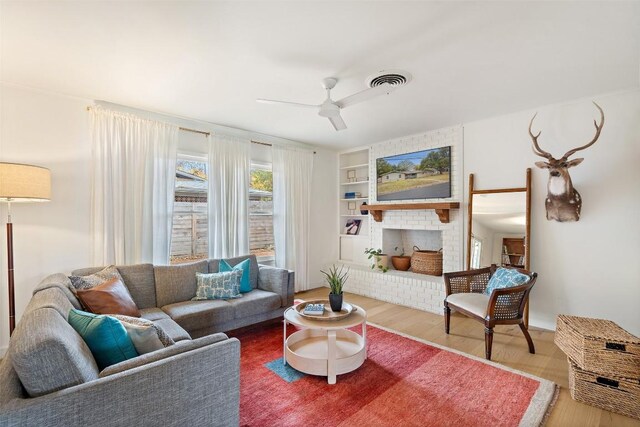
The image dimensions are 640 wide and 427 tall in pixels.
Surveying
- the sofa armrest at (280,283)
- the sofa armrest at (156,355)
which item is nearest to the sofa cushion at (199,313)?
the sofa armrest at (280,283)

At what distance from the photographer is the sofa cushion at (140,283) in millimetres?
2920

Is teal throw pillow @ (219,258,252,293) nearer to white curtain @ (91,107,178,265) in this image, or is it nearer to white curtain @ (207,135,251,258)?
white curtain @ (207,135,251,258)

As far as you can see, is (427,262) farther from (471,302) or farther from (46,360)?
(46,360)

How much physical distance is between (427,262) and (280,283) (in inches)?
87.0

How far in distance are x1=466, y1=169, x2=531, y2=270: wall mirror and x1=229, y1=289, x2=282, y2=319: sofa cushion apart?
2.50 metres

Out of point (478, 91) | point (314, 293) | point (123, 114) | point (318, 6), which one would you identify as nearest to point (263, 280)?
point (314, 293)

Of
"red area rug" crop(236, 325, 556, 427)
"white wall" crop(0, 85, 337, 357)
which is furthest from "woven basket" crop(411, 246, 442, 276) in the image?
"white wall" crop(0, 85, 337, 357)

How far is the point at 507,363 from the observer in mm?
2617

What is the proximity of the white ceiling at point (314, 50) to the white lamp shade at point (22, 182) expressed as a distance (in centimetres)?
85

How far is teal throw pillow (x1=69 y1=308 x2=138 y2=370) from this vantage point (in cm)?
145

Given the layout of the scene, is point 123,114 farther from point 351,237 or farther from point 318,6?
point 351,237

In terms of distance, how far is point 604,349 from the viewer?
2.05m

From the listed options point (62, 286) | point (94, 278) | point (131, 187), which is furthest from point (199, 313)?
point (131, 187)

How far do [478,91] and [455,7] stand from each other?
1.41 metres
